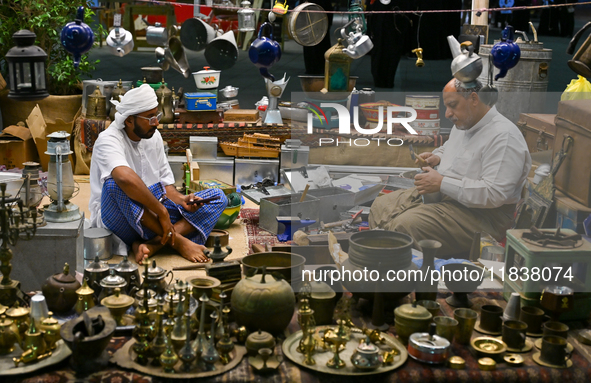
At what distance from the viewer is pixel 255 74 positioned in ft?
40.1

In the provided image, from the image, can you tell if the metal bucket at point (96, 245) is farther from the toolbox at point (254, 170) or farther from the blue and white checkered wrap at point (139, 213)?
the toolbox at point (254, 170)

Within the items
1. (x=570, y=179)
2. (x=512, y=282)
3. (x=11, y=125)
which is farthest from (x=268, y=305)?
(x=11, y=125)

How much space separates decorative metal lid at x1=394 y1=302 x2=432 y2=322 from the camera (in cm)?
278

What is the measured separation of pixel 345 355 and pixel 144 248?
230 cm

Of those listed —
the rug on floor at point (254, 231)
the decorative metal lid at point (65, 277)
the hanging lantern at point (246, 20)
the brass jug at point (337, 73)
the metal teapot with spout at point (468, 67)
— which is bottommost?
the rug on floor at point (254, 231)

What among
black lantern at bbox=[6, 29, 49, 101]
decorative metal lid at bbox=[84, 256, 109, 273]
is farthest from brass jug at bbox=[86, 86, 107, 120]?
decorative metal lid at bbox=[84, 256, 109, 273]

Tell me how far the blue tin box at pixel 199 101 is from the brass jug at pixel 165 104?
175 millimetres

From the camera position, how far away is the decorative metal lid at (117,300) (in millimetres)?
2799

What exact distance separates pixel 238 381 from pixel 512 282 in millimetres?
1511

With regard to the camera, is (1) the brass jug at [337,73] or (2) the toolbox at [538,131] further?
Result: (1) the brass jug at [337,73]

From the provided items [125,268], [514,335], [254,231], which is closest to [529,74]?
[254,231]

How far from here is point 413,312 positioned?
279cm

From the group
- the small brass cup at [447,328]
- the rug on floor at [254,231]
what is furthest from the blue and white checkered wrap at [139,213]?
the small brass cup at [447,328]

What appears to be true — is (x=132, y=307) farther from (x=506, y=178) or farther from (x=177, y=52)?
(x=177, y=52)
